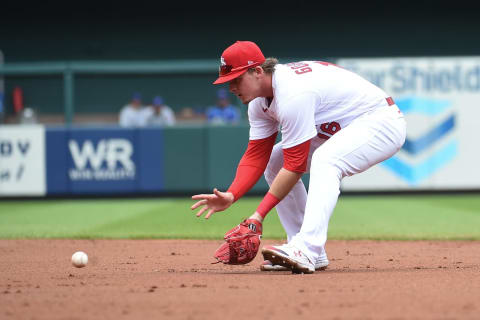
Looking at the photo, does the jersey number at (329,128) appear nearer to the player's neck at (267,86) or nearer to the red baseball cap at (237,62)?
the player's neck at (267,86)

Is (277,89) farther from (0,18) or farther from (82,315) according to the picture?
(0,18)

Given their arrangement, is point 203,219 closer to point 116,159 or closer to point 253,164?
point 116,159

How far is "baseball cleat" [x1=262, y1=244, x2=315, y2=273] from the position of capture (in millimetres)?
4227

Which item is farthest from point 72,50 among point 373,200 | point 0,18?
point 373,200

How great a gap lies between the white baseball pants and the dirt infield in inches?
9.3

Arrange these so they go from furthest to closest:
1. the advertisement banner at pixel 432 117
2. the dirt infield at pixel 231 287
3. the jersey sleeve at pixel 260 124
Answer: the advertisement banner at pixel 432 117 < the jersey sleeve at pixel 260 124 < the dirt infield at pixel 231 287

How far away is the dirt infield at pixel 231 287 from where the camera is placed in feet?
10.6

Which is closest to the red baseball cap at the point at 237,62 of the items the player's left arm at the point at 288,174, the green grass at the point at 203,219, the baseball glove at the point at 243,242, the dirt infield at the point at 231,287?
the player's left arm at the point at 288,174

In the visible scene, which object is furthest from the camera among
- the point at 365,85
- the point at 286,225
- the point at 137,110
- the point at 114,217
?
the point at 137,110

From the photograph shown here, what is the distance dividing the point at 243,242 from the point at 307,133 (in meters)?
0.74

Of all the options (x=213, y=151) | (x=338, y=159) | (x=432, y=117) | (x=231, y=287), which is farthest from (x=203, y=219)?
(x=432, y=117)

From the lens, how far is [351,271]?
4656mm

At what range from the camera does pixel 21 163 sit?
473 inches

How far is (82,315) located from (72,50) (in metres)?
13.9
